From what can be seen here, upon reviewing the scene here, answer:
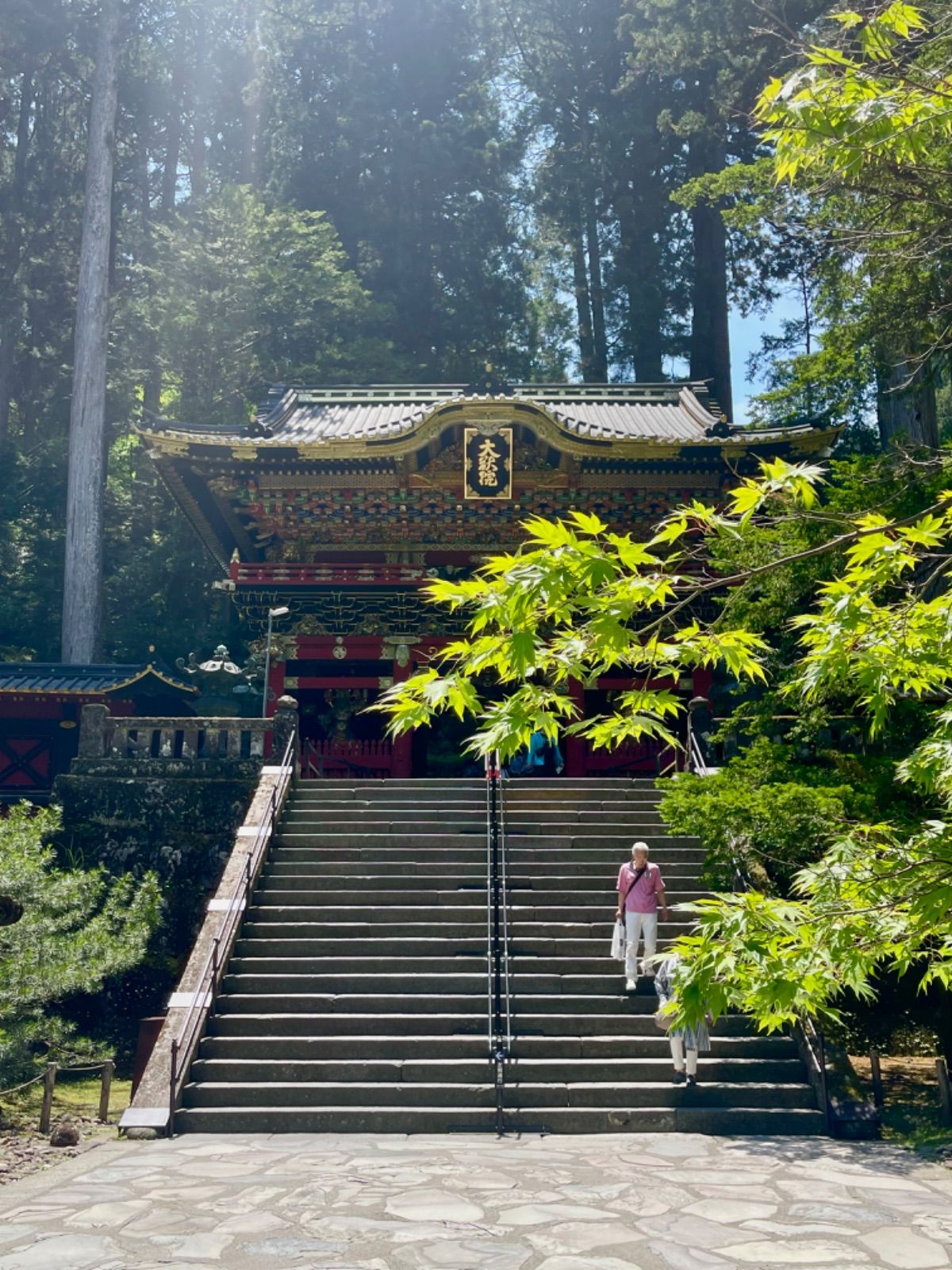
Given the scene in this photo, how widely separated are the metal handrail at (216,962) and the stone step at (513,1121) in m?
0.34

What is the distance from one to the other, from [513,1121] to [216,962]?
115 inches

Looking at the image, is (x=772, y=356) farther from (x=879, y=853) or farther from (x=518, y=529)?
(x=879, y=853)

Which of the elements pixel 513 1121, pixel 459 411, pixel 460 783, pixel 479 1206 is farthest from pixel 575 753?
pixel 479 1206

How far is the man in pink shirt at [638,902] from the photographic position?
9711mm

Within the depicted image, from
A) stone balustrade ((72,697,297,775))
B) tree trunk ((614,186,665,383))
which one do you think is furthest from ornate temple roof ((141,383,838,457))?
tree trunk ((614,186,665,383))

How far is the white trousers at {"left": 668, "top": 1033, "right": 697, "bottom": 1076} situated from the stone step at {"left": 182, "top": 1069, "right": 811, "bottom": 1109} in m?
0.13

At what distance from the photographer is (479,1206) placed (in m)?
6.29

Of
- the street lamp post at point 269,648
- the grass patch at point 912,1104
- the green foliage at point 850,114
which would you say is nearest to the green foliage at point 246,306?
the street lamp post at point 269,648

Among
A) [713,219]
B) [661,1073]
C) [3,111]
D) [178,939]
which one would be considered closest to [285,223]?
[3,111]

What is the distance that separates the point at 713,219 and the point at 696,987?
1272 inches

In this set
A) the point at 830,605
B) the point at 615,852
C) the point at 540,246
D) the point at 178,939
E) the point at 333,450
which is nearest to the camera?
the point at 830,605

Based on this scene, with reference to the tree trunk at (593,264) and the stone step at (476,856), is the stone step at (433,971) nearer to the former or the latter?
the stone step at (476,856)

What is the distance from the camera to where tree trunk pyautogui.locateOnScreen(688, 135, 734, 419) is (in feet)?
107

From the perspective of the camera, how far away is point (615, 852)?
499 inches
